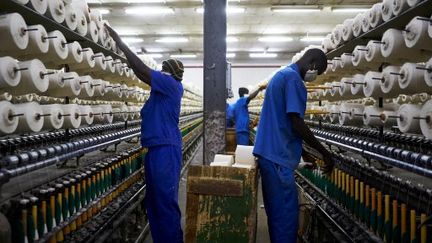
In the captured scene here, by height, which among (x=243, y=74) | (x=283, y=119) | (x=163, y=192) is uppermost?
(x=243, y=74)

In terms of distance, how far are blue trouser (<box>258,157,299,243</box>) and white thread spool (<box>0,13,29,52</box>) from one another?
5.47 ft

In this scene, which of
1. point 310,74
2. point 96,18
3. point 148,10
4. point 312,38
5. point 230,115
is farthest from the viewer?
point 312,38

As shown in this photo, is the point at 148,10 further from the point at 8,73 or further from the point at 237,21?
the point at 8,73

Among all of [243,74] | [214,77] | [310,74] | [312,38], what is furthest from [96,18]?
[243,74]

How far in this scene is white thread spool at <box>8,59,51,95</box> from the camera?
238cm

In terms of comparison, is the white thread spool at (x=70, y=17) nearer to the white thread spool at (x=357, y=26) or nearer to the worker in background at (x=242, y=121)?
the white thread spool at (x=357, y=26)

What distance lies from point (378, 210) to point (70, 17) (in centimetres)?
247

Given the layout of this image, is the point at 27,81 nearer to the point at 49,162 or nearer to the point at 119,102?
the point at 49,162

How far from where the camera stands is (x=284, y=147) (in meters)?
2.83

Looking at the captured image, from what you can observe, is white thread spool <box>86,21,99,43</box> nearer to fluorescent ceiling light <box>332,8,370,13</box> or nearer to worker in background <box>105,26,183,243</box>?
worker in background <box>105,26,183,243</box>

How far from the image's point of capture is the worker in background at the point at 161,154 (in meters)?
3.37

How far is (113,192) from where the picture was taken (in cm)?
373

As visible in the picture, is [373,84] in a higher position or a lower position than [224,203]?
higher

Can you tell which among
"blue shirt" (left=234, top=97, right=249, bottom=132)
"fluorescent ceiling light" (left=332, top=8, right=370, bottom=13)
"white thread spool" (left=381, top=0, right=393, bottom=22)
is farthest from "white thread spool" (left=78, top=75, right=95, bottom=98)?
"fluorescent ceiling light" (left=332, top=8, right=370, bottom=13)
